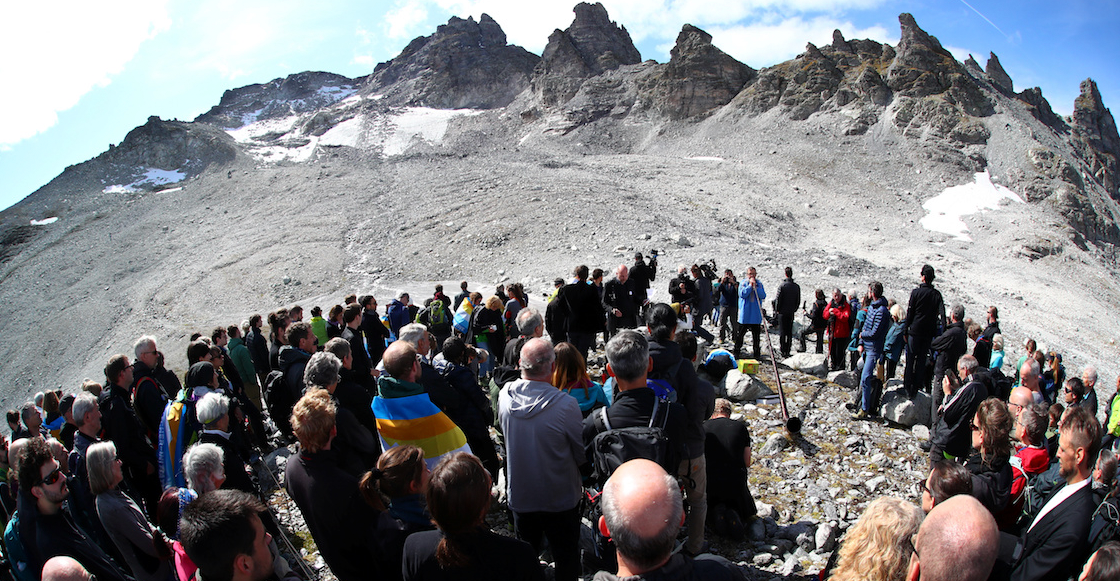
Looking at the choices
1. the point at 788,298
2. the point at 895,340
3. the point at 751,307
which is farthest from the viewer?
the point at 751,307

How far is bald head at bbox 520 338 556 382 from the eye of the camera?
388cm

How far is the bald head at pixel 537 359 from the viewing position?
12.7 ft

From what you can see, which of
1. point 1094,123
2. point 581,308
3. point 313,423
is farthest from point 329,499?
point 1094,123

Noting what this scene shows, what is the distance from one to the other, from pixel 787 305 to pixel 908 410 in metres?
3.51

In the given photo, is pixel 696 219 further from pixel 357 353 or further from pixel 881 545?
pixel 881 545

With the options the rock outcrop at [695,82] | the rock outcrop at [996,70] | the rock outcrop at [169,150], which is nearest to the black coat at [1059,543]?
the rock outcrop at [695,82]

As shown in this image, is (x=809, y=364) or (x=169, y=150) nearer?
(x=809, y=364)

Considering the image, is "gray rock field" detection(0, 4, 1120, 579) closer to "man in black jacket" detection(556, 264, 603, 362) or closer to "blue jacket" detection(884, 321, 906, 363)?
"blue jacket" detection(884, 321, 906, 363)

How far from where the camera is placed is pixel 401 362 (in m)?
4.25

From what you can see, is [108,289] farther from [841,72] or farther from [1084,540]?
[841,72]

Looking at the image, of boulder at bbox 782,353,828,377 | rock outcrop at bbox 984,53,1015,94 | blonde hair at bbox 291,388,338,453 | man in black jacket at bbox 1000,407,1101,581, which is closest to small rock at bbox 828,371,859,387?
boulder at bbox 782,353,828,377

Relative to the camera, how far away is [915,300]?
8086 millimetres

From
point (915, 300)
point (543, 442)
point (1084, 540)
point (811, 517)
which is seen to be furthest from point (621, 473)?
point (915, 300)

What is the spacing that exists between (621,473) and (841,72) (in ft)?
222
